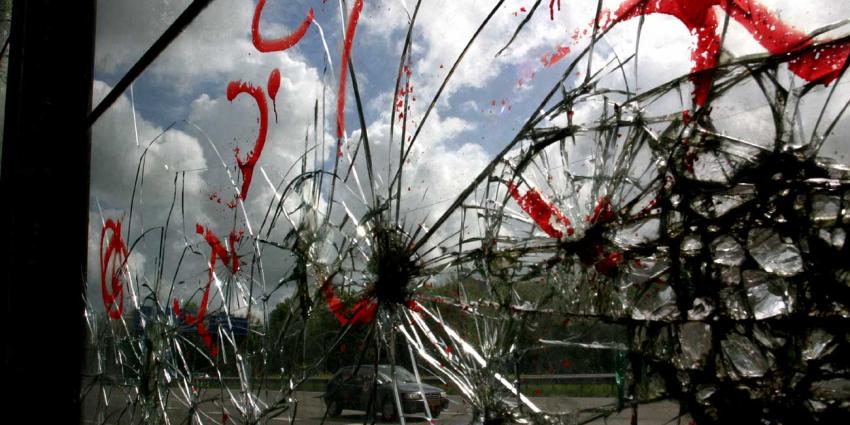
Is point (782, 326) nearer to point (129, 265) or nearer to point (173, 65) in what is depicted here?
point (173, 65)

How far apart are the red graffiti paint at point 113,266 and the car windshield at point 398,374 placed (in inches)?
56.7

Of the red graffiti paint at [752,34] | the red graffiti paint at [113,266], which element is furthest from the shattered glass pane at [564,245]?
the red graffiti paint at [113,266]

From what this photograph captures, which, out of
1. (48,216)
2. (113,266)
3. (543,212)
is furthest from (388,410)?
(48,216)

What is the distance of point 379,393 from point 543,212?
433 mm

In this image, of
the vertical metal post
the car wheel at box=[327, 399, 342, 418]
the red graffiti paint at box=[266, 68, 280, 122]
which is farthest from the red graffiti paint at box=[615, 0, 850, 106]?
the vertical metal post

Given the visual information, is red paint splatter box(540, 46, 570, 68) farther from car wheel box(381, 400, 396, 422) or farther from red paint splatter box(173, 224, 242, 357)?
red paint splatter box(173, 224, 242, 357)

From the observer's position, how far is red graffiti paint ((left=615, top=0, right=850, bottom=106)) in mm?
610

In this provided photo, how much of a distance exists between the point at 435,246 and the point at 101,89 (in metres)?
1.93

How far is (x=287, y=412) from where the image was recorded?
4.35 feet

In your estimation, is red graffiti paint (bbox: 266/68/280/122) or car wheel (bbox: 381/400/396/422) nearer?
car wheel (bbox: 381/400/396/422)

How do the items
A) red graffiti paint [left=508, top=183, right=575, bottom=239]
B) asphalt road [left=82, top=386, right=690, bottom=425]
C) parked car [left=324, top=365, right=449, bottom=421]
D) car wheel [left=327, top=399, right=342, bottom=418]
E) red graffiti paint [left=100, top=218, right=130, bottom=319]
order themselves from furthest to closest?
1. red graffiti paint [left=100, top=218, right=130, bottom=319]
2. car wheel [left=327, top=399, right=342, bottom=418]
3. parked car [left=324, top=365, right=449, bottom=421]
4. red graffiti paint [left=508, top=183, right=575, bottom=239]
5. asphalt road [left=82, top=386, right=690, bottom=425]

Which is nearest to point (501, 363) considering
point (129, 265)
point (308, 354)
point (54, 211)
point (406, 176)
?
point (406, 176)

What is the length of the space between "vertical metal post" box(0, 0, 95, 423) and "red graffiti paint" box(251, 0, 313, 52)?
1.18 m

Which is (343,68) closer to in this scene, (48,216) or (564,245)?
(564,245)
